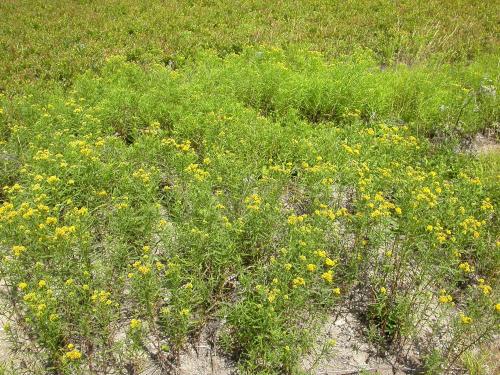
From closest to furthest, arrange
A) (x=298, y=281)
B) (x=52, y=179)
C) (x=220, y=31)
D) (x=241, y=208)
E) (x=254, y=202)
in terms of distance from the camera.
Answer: (x=298, y=281) → (x=52, y=179) → (x=254, y=202) → (x=241, y=208) → (x=220, y=31)

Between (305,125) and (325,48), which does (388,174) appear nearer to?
(305,125)

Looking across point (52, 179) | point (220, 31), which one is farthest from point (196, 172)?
point (220, 31)

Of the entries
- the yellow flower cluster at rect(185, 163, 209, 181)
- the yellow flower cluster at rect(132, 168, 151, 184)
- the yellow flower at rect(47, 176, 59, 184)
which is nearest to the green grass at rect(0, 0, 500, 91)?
the yellow flower at rect(47, 176, 59, 184)

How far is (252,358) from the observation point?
3945mm

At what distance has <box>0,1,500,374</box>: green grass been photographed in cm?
418

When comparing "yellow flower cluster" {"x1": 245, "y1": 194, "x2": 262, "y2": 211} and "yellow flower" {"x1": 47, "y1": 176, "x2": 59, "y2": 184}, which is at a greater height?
"yellow flower" {"x1": 47, "y1": 176, "x2": 59, "y2": 184}

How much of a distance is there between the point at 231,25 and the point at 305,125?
5.68 m

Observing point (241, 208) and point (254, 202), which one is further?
point (241, 208)

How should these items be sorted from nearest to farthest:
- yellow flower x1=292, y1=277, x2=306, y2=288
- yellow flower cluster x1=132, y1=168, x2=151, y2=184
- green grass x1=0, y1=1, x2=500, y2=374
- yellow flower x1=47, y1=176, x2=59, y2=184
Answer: yellow flower x1=292, y1=277, x2=306, y2=288 → green grass x1=0, y1=1, x2=500, y2=374 → yellow flower x1=47, y1=176, x2=59, y2=184 → yellow flower cluster x1=132, y1=168, x2=151, y2=184

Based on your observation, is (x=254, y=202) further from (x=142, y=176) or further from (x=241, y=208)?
(x=142, y=176)

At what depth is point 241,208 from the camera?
211 inches

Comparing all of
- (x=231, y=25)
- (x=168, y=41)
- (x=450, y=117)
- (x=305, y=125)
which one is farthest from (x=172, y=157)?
(x=231, y=25)

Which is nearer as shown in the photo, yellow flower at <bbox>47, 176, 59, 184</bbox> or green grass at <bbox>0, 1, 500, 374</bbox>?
green grass at <bbox>0, 1, 500, 374</bbox>

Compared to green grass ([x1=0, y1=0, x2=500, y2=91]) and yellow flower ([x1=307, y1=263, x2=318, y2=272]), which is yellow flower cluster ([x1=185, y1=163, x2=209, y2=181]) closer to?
yellow flower ([x1=307, y1=263, x2=318, y2=272])
